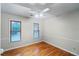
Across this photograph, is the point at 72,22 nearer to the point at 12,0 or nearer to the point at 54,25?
the point at 54,25

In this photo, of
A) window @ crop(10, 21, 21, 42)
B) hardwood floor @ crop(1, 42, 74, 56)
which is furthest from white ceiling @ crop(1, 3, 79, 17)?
hardwood floor @ crop(1, 42, 74, 56)

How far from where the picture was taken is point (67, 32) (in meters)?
1.17

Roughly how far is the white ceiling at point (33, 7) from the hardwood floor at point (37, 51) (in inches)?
22.0

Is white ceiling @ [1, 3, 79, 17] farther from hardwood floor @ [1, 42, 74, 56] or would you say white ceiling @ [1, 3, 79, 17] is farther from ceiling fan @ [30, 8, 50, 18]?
hardwood floor @ [1, 42, 74, 56]

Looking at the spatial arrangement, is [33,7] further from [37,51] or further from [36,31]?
[37,51]

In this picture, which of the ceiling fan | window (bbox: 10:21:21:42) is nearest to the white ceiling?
the ceiling fan

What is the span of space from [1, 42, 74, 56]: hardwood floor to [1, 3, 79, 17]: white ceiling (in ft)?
1.83

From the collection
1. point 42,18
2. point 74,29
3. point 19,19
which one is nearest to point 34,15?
point 42,18

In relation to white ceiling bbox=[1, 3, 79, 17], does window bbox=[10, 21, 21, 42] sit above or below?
below

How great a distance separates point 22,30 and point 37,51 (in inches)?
17.0

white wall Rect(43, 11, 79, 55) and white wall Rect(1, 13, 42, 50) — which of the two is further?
white wall Rect(43, 11, 79, 55)

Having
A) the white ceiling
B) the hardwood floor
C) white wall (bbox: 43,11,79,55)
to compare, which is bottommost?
the hardwood floor

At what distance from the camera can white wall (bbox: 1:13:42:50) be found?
40.3 inches

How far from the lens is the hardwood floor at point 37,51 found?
3.53 feet
